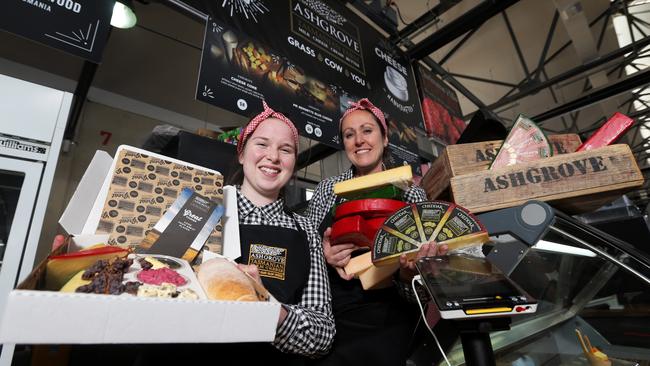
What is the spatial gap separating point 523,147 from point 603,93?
486cm

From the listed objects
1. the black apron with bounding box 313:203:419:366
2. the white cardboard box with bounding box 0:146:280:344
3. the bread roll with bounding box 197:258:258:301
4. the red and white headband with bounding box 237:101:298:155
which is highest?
the red and white headband with bounding box 237:101:298:155

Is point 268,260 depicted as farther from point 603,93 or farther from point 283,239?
point 603,93

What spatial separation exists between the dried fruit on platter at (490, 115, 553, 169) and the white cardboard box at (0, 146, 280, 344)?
1.10 metres

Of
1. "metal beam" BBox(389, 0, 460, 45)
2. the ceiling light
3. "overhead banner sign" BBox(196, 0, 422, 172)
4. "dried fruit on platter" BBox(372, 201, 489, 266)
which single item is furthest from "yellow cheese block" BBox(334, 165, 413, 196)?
"metal beam" BBox(389, 0, 460, 45)

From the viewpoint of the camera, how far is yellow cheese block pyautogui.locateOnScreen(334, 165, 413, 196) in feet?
3.91

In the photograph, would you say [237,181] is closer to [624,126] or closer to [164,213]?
[164,213]

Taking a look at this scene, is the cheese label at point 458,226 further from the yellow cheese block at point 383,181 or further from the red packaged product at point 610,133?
the red packaged product at point 610,133

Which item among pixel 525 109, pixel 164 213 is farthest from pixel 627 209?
pixel 525 109

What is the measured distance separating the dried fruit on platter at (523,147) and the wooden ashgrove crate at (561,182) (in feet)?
0.44

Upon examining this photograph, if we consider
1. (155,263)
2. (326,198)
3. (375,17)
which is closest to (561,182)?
(326,198)

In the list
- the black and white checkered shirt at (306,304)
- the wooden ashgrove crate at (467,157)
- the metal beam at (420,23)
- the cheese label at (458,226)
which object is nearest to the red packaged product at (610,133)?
the wooden ashgrove crate at (467,157)

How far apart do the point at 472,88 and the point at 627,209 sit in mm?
4190

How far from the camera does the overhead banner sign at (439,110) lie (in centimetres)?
430

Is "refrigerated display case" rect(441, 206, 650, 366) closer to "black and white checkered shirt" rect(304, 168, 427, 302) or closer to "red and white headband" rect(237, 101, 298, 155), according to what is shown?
"black and white checkered shirt" rect(304, 168, 427, 302)
